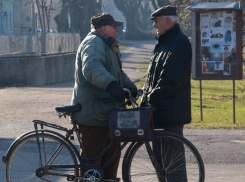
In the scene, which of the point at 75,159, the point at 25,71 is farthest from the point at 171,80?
the point at 25,71

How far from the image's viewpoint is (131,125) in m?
4.89

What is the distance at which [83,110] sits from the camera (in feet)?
16.7

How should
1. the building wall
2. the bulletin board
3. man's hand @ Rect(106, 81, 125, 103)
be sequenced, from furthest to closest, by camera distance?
the building wall < the bulletin board < man's hand @ Rect(106, 81, 125, 103)

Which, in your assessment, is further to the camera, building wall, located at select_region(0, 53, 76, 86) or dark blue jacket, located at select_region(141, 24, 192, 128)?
building wall, located at select_region(0, 53, 76, 86)

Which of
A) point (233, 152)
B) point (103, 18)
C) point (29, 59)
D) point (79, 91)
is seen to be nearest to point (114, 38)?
point (103, 18)

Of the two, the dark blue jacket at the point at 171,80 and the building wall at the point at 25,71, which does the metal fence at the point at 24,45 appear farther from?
the dark blue jacket at the point at 171,80

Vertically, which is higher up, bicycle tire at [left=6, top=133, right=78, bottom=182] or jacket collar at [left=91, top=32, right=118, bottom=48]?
jacket collar at [left=91, top=32, right=118, bottom=48]

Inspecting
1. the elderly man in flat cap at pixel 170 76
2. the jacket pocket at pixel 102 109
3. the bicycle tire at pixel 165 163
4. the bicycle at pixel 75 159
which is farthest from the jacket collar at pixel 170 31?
the bicycle tire at pixel 165 163

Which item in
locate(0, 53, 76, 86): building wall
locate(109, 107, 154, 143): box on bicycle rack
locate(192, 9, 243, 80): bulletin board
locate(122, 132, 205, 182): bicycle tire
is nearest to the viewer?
locate(109, 107, 154, 143): box on bicycle rack

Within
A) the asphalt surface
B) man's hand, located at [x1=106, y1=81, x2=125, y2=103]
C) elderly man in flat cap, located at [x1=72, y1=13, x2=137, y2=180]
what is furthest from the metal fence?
man's hand, located at [x1=106, y1=81, x2=125, y2=103]

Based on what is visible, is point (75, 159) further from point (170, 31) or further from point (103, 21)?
point (170, 31)

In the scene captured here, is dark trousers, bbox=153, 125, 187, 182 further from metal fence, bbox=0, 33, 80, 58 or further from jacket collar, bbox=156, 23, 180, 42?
metal fence, bbox=0, 33, 80, 58

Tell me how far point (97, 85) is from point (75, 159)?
755 mm

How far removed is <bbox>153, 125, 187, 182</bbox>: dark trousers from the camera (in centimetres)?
504
